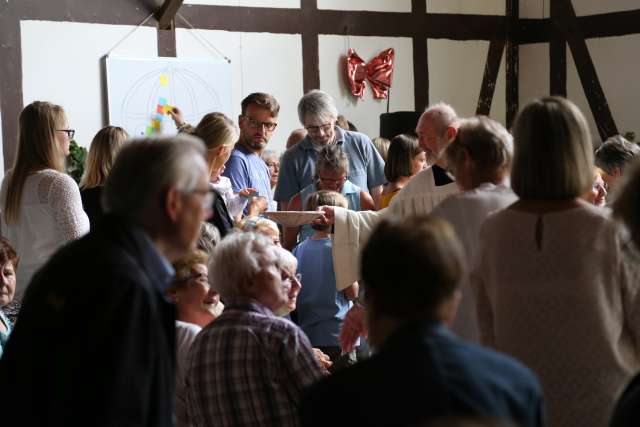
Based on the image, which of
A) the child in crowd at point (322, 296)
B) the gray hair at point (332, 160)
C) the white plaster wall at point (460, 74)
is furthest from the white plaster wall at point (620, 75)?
the child in crowd at point (322, 296)

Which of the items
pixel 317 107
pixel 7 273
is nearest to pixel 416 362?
pixel 7 273

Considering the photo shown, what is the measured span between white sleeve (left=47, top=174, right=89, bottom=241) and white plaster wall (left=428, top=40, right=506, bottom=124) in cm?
639

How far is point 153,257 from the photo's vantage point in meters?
1.75

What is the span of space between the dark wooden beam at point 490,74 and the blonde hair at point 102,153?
6365 millimetres

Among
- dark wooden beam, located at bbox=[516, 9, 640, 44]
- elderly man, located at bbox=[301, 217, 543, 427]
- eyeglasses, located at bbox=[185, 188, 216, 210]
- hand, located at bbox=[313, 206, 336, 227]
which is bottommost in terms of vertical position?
hand, located at bbox=[313, 206, 336, 227]

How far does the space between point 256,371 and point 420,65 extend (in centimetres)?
751

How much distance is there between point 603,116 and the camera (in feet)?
32.0

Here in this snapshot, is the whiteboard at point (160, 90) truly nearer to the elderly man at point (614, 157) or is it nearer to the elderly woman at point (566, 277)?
the elderly man at point (614, 157)

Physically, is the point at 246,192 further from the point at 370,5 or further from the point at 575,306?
the point at 370,5

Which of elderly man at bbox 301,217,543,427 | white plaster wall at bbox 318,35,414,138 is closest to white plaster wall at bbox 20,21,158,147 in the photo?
white plaster wall at bbox 318,35,414,138

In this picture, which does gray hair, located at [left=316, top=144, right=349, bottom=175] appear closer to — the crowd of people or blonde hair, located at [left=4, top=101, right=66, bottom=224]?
the crowd of people

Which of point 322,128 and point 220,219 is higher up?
point 322,128

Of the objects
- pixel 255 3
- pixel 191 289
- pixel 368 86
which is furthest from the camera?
pixel 368 86

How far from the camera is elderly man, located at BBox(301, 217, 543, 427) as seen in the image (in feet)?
4.85
